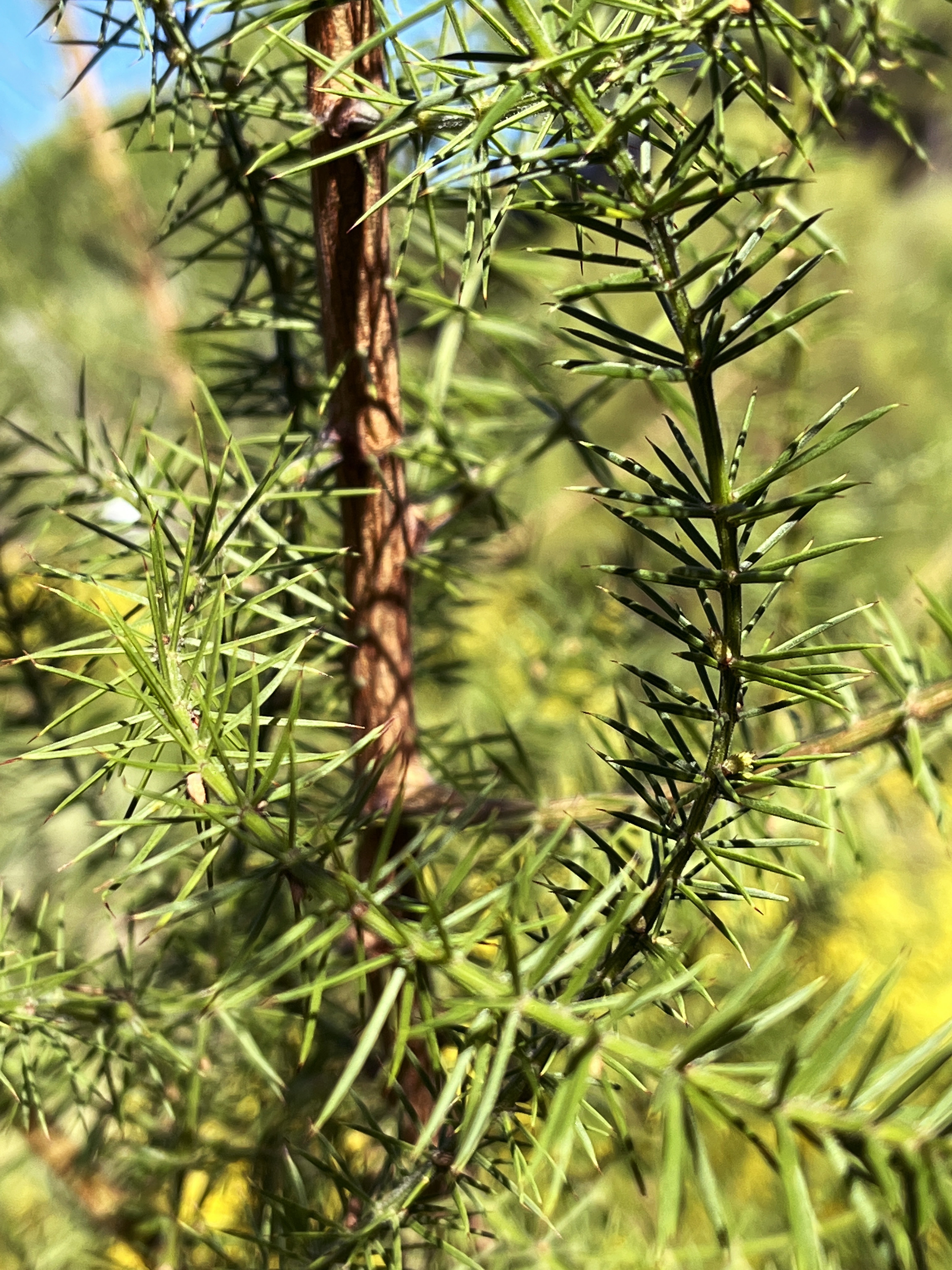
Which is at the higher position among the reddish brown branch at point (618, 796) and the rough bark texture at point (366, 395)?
the rough bark texture at point (366, 395)

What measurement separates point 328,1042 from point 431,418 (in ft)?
0.53

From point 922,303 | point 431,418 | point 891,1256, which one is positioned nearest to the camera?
point 891,1256

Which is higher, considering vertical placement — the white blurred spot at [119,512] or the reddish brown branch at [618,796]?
the white blurred spot at [119,512]

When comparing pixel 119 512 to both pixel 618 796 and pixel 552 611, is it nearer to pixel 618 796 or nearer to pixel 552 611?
pixel 618 796

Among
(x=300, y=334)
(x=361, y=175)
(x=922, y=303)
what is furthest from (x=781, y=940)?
(x=922, y=303)

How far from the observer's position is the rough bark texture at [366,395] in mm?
166

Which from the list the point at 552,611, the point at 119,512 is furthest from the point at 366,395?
the point at 552,611

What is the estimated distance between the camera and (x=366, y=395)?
0.19 meters

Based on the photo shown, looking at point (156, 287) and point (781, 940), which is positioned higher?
point (156, 287)

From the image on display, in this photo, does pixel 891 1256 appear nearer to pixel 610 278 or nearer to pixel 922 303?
pixel 610 278

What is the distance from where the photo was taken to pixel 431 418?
0.23 meters

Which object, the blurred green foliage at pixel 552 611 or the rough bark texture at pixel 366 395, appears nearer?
the rough bark texture at pixel 366 395

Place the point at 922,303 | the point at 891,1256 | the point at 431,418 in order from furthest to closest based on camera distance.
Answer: the point at 922,303
the point at 431,418
the point at 891,1256

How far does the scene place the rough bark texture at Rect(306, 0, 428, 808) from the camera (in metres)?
0.17
